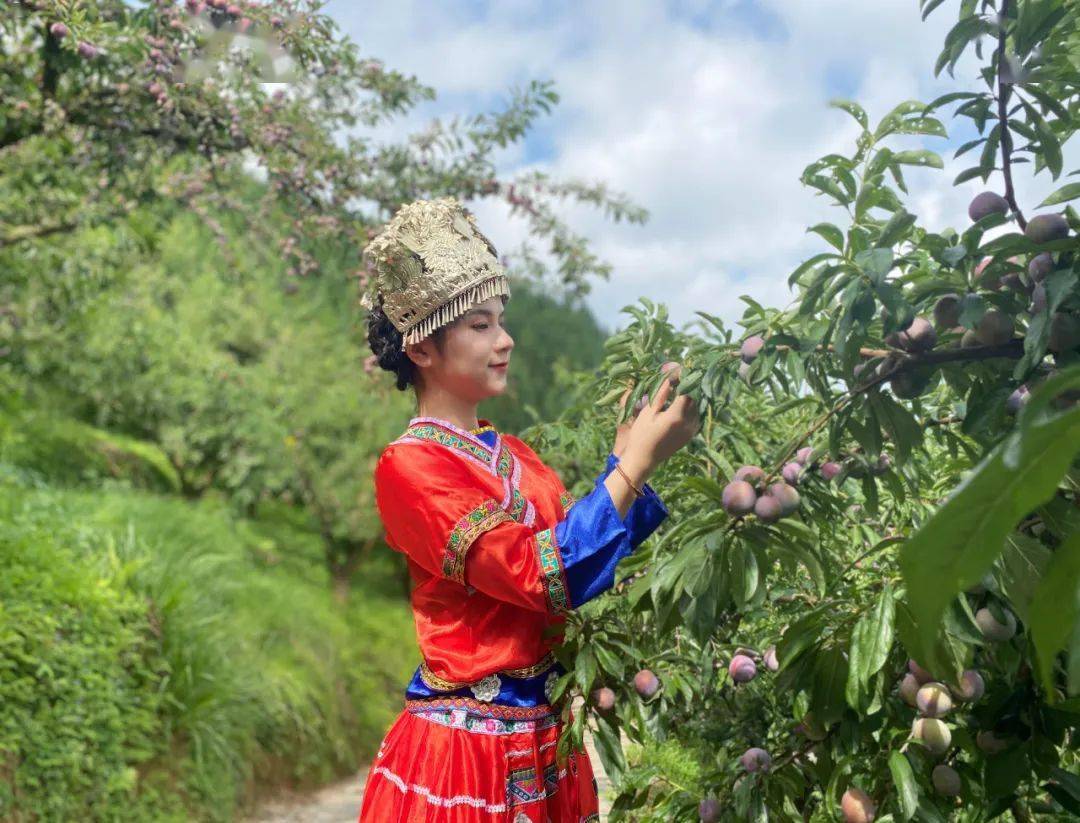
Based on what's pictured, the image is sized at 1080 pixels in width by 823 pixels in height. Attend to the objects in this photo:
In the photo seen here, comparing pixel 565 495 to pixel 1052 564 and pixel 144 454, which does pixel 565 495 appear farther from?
pixel 144 454

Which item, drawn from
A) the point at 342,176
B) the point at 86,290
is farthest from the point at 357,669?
the point at 342,176

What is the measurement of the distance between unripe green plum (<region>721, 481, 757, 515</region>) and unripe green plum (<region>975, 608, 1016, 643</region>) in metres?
0.35

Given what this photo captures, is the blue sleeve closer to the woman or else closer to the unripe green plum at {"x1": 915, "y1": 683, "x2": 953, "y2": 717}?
the woman

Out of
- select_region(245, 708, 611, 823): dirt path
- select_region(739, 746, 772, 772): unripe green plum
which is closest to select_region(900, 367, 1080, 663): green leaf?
select_region(739, 746, 772, 772): unripe green plum

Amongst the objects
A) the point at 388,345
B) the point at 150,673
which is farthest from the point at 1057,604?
the point at 150,673

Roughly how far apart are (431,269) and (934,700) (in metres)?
1.09

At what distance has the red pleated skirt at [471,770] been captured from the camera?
1872 millimetres

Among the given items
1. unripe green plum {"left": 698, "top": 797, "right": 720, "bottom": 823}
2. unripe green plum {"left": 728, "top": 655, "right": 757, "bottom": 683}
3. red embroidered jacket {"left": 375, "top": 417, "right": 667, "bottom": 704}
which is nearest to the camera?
red embroidered jacket {"left": 375, "top": 417, "right": 667, "bottom": 704}

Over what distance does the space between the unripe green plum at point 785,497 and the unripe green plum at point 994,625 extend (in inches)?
11.7

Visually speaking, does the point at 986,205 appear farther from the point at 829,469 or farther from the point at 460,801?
the point at 460,801

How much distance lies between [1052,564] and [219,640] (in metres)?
6.49

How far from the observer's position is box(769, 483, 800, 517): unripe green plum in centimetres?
157

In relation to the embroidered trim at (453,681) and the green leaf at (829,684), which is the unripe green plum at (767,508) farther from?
the embroidered trim at (453,681)

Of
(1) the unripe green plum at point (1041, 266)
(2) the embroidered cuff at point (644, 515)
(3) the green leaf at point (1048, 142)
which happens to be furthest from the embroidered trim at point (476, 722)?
(3) the green leaf at point (1048, 142)
